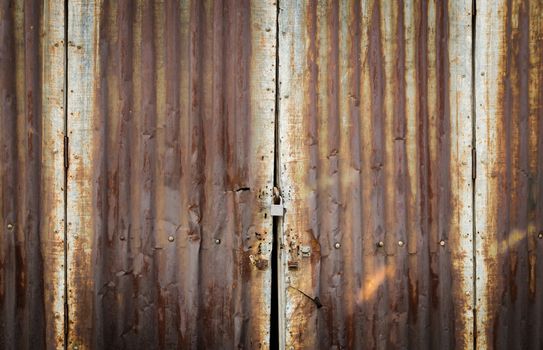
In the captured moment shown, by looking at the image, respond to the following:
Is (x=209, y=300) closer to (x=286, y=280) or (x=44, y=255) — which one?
(x=286, y=280)

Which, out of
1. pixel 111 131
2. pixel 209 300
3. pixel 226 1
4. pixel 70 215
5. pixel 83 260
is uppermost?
pixel 226 1

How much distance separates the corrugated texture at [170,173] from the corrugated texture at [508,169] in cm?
105

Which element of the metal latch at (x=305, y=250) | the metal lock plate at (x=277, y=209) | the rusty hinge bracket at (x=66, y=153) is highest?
the rusty hinge bracket at (x=66, y=153)

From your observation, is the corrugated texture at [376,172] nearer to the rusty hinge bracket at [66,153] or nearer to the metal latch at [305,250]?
the metal latch at [305,250]

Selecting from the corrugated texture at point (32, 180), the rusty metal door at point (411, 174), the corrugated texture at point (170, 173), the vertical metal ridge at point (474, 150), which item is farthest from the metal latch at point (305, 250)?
the corrugated texture at point (32, 180)

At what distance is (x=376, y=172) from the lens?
2.53 metres

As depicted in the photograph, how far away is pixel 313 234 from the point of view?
2.51 metres

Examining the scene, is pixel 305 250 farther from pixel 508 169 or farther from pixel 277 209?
pixel 508 169

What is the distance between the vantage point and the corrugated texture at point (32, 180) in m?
2.44

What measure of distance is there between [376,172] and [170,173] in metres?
0.99

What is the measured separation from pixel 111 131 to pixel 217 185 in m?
0.56

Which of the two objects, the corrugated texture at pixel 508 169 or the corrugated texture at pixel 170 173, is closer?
the corrugated texture at pixel 170 173

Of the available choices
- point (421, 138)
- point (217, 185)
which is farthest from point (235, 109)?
point (421, 138)

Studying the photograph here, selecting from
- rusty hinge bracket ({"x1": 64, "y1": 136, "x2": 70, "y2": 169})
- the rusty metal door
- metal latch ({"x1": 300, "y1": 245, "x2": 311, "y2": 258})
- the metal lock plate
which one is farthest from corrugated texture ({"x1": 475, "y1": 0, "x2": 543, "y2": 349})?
rusty hinge bracket ({"x1": 64, "y1": 136, "x2": 70, "y2": 169})
